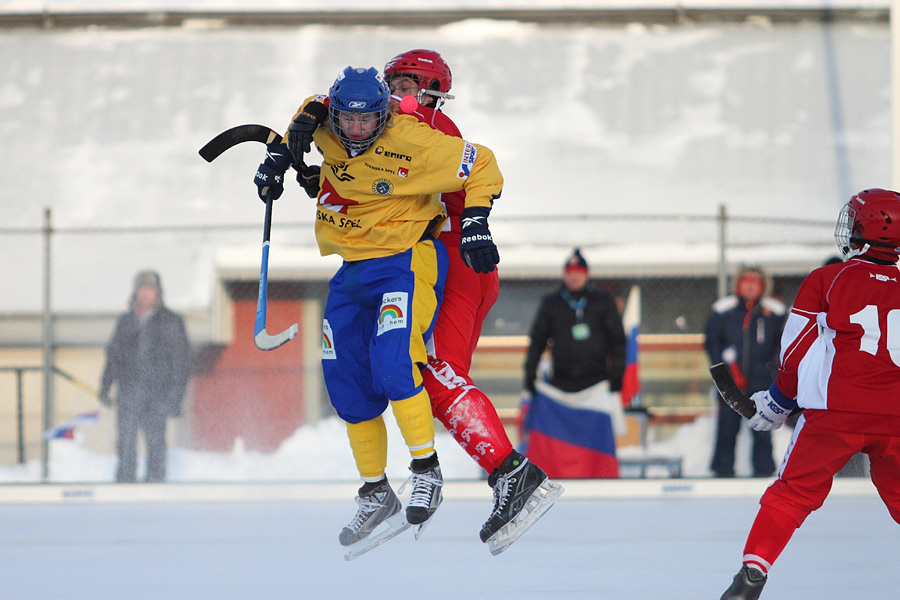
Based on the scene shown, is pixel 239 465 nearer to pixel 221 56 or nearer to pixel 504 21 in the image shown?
pixel 221 56

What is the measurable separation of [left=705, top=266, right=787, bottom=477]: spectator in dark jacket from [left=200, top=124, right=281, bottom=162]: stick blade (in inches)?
147

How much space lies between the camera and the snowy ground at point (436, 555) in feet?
11.1

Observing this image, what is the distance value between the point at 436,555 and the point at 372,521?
639 millimetres

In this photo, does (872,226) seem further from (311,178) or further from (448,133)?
(311,178)

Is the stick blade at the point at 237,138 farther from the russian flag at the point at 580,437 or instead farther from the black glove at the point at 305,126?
the russian flag at the point at 580,437

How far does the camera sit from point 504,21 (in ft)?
35.8

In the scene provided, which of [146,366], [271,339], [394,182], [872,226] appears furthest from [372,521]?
[146,366]

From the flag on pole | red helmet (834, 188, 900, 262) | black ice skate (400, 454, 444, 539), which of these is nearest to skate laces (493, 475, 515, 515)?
black ice skate (400, 454, 444, 539)

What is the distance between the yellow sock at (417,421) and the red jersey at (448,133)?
2.09 feet

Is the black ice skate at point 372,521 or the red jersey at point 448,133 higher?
the red jersey at point 448,133

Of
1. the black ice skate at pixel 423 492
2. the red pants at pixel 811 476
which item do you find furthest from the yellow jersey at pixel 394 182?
the red pants at pixel 811 476

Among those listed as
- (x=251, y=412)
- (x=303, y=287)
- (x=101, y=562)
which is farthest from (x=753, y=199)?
(x=101, y=562)

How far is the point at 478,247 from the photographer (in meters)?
3.23

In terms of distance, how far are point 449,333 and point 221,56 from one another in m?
7.72
